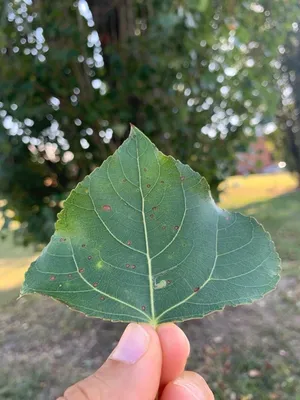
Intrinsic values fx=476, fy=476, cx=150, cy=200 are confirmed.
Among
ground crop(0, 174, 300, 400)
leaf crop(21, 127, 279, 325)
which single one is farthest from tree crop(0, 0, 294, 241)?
leaf crop(21, 127, 279, 325)

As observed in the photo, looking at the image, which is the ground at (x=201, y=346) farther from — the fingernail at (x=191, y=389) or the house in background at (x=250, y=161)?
the fingernail at (x=191, y=389)

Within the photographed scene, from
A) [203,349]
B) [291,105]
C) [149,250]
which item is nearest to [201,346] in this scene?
[203,349]

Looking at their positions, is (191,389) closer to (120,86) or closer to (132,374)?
(132,374)

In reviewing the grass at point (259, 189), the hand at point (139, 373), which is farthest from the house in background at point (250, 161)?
the grass at point (259, 189)

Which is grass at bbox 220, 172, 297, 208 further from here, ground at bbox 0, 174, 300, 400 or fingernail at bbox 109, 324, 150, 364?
fingernail at bbox 109, 324, 150, 364

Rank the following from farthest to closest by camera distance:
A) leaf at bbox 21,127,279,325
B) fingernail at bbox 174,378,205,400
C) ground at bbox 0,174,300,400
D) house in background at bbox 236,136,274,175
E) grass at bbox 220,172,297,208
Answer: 1. grass at bbox 220,172,297,208
2. house in background at bbox 236,136,274,175
3. ground at bbox 0,174,300,400
4. fingernail at bbox 174,378,205,400
5. leaf at bbox 21,127,279,325
